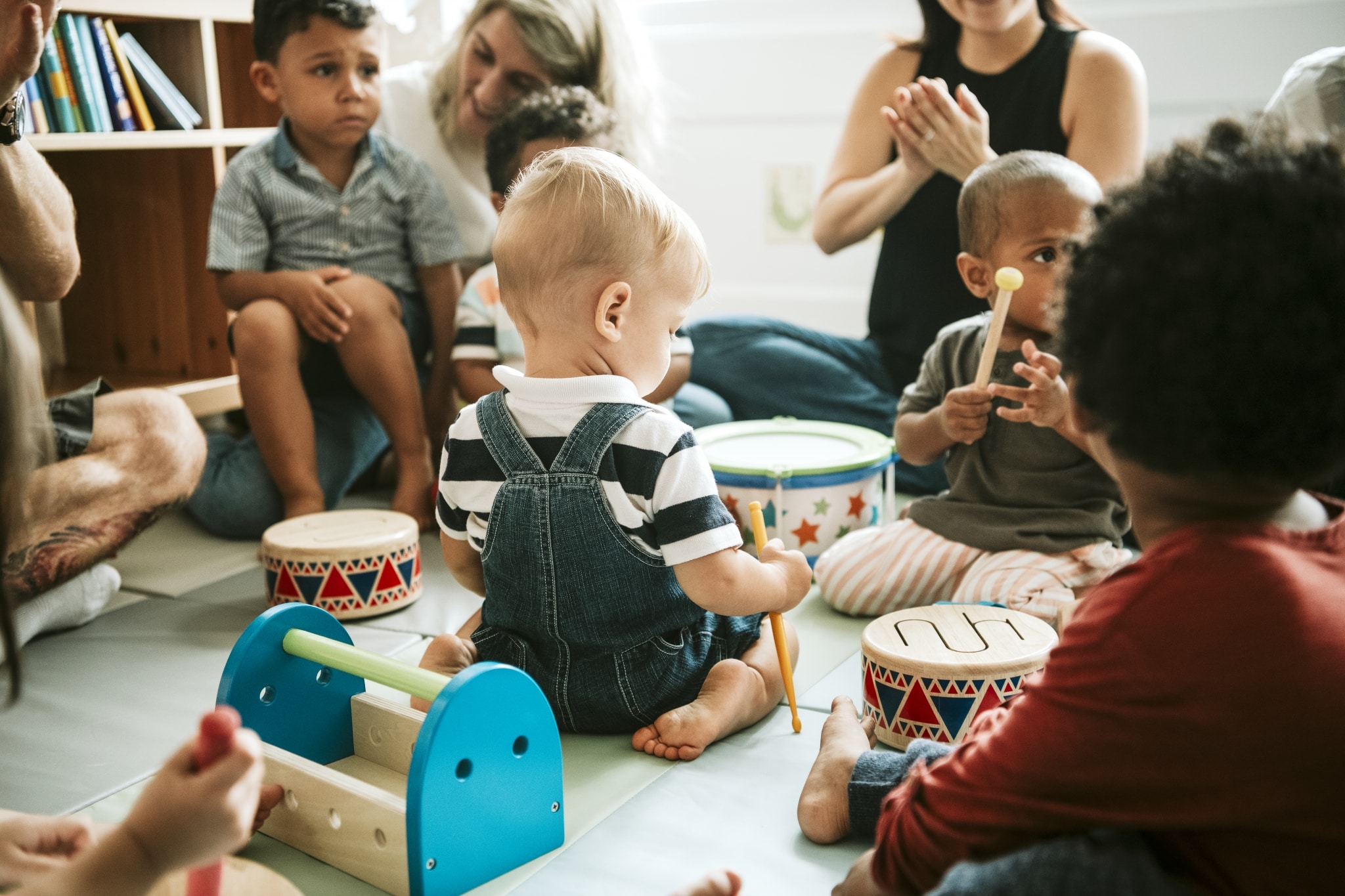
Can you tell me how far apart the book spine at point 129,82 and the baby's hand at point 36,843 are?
1.43 metres

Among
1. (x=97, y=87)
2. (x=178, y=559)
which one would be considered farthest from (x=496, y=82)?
(x=178, y=559)

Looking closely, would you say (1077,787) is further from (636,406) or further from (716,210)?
(716,210)

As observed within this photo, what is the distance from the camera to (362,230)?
5.98 ft

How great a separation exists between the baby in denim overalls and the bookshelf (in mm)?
1123

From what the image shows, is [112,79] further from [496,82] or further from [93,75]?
[496,82]

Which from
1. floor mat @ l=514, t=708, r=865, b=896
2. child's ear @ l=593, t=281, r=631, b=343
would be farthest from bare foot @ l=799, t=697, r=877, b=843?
child's ear @ l=593, t=281, r=631, b=343

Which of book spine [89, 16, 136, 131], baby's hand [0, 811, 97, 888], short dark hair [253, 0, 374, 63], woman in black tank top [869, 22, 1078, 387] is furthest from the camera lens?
book spine [89, 16, 136, 131]

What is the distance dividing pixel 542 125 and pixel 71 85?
76 cm

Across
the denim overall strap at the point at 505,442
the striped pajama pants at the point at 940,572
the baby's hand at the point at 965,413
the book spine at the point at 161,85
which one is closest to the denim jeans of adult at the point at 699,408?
the striped pajama pants at the point at 940,572

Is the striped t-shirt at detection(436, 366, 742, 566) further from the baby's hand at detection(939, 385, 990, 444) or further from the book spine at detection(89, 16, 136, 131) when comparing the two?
the book spine at detection(89, 16, 136, 131)

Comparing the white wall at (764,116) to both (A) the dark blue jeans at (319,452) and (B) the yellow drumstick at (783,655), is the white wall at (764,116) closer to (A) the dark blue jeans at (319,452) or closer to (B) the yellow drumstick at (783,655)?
(A) the dark blue jeans at (319,452)

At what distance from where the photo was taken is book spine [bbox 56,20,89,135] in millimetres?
1762

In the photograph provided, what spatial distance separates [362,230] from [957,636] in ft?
3.94

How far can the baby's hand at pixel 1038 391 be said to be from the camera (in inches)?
42.4
